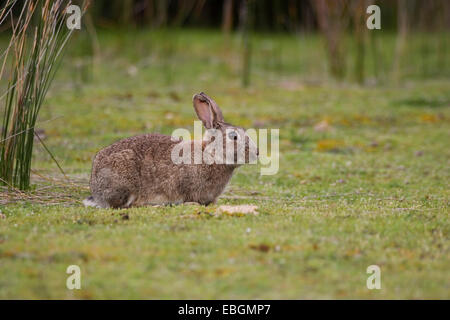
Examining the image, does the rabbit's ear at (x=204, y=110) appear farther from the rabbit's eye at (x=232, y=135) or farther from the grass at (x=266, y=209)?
the grass at (x=266, y=209)

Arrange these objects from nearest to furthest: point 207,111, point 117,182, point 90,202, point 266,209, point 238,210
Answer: point 238,210 < point 266,209 < point 117,182 < point 90,202 < point 207,111

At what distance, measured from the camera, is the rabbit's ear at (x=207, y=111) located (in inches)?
349

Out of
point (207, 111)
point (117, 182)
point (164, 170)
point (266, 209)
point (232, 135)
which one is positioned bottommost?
point (266, 209)

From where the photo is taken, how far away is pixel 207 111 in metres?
9.00

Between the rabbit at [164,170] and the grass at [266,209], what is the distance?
508 mm

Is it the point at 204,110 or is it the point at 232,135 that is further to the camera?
the point at 204,110

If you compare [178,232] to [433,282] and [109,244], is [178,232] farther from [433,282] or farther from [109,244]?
[433,282]

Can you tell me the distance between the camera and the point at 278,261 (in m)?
6.25

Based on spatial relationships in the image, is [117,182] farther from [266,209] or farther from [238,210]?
[266,209]

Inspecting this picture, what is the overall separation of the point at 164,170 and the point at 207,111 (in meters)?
0.97

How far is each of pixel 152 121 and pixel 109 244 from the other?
29.8 feet

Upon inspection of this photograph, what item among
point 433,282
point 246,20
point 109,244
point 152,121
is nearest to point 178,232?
point 109,244

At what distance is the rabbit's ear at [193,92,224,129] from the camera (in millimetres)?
8875

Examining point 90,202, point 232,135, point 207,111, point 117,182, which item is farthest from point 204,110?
point 90,202
